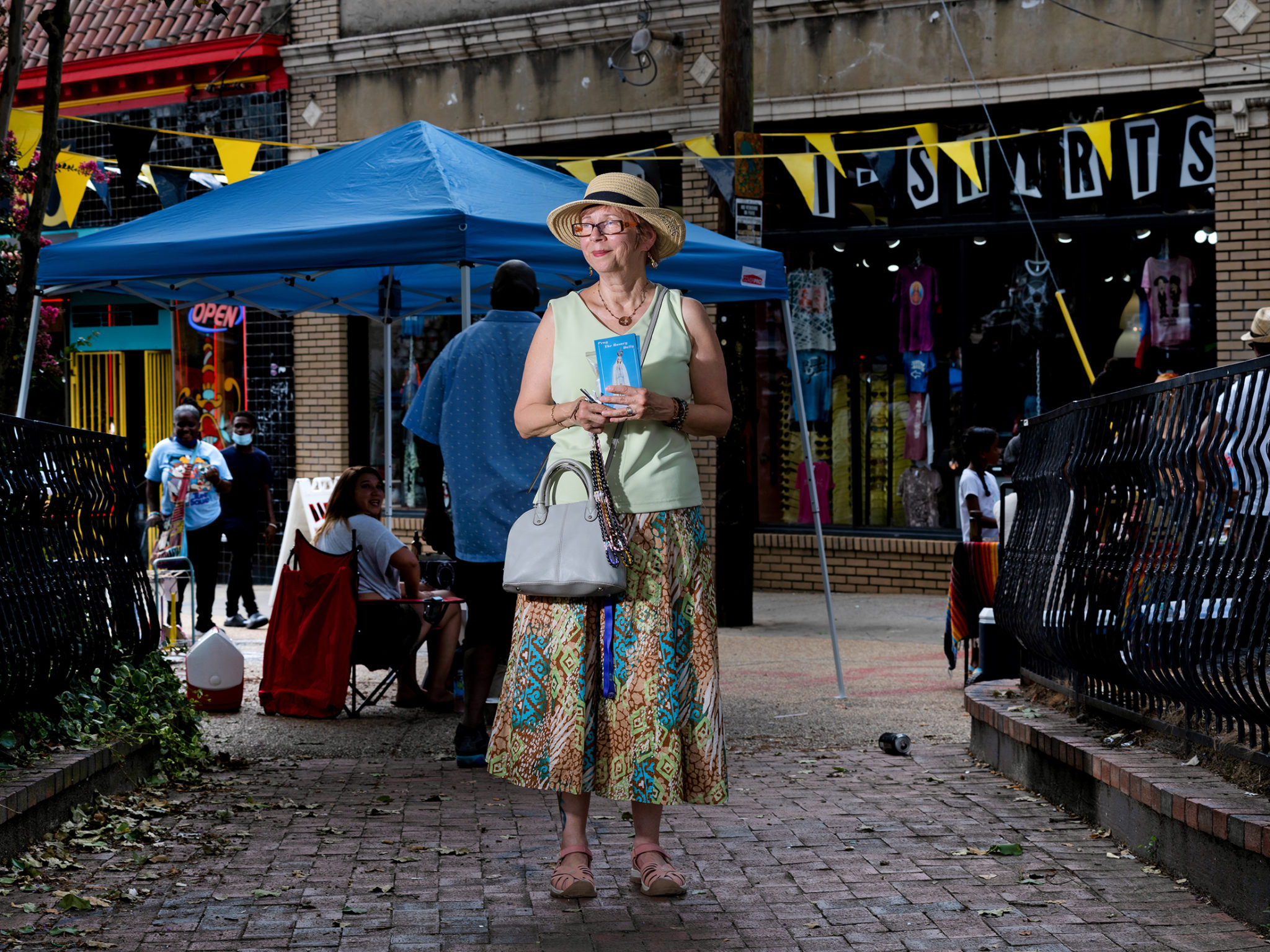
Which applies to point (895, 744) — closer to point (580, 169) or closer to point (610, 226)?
point (610, 226)

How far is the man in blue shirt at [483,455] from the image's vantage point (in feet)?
21.3

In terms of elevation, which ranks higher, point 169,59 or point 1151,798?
point 169,59

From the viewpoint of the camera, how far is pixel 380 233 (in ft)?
23.7

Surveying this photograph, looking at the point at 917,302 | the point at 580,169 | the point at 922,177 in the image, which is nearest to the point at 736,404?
the point at 917,302

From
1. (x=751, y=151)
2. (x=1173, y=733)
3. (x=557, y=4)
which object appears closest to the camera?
(x=1173, y=733)

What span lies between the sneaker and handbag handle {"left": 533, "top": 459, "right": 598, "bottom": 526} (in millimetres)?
2398

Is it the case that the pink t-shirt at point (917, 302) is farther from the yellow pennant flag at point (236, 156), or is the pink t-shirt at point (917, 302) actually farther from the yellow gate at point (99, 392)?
the yellow gate at point (99, 392)

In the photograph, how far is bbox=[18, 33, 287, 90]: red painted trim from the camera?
55.2 ft

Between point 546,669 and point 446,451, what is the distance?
2.29 metres

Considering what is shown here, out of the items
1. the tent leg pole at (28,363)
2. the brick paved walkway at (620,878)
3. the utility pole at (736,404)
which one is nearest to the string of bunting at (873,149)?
the utility pole at (736,404)

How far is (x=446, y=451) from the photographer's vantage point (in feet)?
21.6

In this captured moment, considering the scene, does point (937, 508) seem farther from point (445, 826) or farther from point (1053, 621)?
point (445, 826)

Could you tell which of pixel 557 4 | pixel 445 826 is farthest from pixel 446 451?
pixel 557 4

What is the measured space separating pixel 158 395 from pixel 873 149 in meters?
9.14
